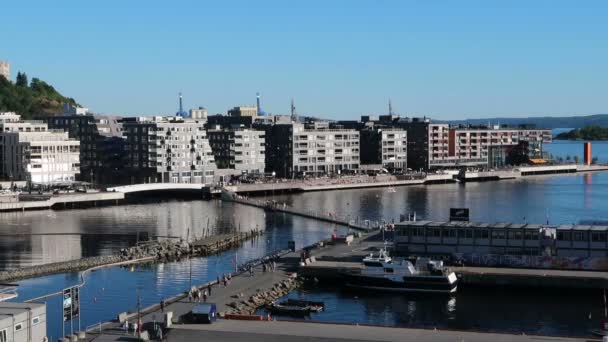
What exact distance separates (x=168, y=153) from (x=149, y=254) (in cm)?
4791

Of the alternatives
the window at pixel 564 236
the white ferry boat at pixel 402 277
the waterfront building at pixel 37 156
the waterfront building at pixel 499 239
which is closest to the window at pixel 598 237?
the waterfront building at pixel 499 239

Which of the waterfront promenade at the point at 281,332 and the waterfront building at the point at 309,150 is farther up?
the waterfront building at the point at 309,150

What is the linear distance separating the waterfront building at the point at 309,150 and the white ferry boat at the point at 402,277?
69390 mm

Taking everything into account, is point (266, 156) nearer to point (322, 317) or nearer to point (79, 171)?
point (79, 171)

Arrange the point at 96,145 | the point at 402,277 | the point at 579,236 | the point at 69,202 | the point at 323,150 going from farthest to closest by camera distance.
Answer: the point at 323,150, the point at 96,145, the point at 69,202, the point at 579,236, the point at 402,277

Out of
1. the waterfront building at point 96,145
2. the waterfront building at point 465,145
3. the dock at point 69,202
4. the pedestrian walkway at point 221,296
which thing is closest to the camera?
the pedestrian walkway at point 221,296

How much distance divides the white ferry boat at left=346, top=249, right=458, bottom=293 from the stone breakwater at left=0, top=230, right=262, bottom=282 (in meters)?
11.7

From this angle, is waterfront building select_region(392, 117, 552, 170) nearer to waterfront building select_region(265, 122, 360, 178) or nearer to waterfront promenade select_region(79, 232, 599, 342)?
waterfront building select_region(265, 122, 360, 178)

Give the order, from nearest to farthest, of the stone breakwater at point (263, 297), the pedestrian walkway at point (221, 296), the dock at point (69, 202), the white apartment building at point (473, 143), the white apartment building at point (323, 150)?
1. the pedestrian walkway at point (221, 296)
2. the stone breakwater at point (263, 297)
3. the dock at point (69, 202)
4. the white apartment building at point (323, 150)
5. the white apartment building at point (473, 143)

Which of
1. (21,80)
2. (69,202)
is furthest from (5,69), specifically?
(69,202)

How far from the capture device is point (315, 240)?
172 feet

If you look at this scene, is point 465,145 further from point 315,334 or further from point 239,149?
point 315,334

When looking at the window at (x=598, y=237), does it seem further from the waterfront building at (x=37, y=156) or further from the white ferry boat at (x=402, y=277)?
the waterfront building at (x=37, y=156)

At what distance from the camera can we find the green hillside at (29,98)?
4560 inches
